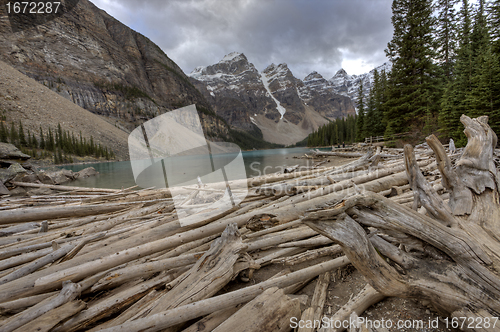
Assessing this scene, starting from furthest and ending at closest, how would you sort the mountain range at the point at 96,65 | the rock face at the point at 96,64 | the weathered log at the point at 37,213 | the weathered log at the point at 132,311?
the rock face at the point at 96,64 < the mountain range at the point at 96,65 < the weathered log at the point at 37,213 < the weathered log at the point at 132,311

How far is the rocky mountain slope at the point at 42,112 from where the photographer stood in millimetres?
51531

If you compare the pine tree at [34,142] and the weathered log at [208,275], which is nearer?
the weathered log at [208,275]

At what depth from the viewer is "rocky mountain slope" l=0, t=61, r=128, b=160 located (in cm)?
5153

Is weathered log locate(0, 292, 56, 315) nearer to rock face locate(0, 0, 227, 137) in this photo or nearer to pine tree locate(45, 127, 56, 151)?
pine tree locate(45, 127, 56, 151)

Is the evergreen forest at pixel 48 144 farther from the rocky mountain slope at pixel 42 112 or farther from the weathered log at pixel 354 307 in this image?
the weathered log at pixel 354 307

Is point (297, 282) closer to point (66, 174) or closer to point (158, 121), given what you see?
point (158, 121)

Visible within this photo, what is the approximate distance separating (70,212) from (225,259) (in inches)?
92.0

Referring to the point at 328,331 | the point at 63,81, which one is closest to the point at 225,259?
the point at 328,331

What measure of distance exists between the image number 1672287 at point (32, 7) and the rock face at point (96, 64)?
421 cm

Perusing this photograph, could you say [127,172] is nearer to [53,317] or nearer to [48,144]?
[53,317]

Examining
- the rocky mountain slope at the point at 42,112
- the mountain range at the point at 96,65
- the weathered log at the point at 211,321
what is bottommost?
the weathered log at the point at 211,321

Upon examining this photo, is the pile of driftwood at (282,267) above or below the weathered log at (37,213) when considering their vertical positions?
below

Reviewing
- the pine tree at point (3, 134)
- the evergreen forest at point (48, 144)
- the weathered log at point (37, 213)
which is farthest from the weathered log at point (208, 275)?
the pine tree at point (3, 134)

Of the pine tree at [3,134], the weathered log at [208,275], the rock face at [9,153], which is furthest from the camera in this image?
the pine tree at [3,134]
